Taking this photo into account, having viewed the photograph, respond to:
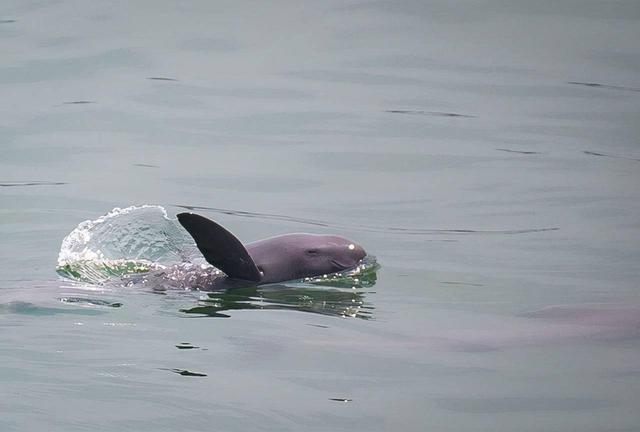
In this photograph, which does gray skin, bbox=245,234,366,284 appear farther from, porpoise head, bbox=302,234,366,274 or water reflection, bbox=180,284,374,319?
water reflection, bbox=180,284,374,319

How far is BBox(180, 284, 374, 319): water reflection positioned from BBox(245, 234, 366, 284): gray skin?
14 centimetres

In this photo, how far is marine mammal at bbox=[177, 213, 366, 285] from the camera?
9.27 meters

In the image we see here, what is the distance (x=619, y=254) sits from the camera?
10914 millimetres

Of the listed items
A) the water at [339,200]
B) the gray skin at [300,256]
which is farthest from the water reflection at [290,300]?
the gray skin at [300,256]

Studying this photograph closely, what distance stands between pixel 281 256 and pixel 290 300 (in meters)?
0.68

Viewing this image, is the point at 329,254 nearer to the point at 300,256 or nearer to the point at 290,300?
the point at 300,256

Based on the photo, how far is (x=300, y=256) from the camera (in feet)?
32.9

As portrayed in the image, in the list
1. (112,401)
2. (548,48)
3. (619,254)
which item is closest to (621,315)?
(619,254)

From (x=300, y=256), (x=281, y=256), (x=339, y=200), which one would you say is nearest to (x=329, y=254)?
(x=300, y=256)

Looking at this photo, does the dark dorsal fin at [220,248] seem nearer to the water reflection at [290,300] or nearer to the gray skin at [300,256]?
the water reflection at [290,300]

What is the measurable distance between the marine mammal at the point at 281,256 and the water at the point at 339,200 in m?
0.18

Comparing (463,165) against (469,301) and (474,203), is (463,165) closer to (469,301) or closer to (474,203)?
(474,203)

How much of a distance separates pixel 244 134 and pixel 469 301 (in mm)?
6509

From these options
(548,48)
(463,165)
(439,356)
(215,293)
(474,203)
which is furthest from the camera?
(548,48)
